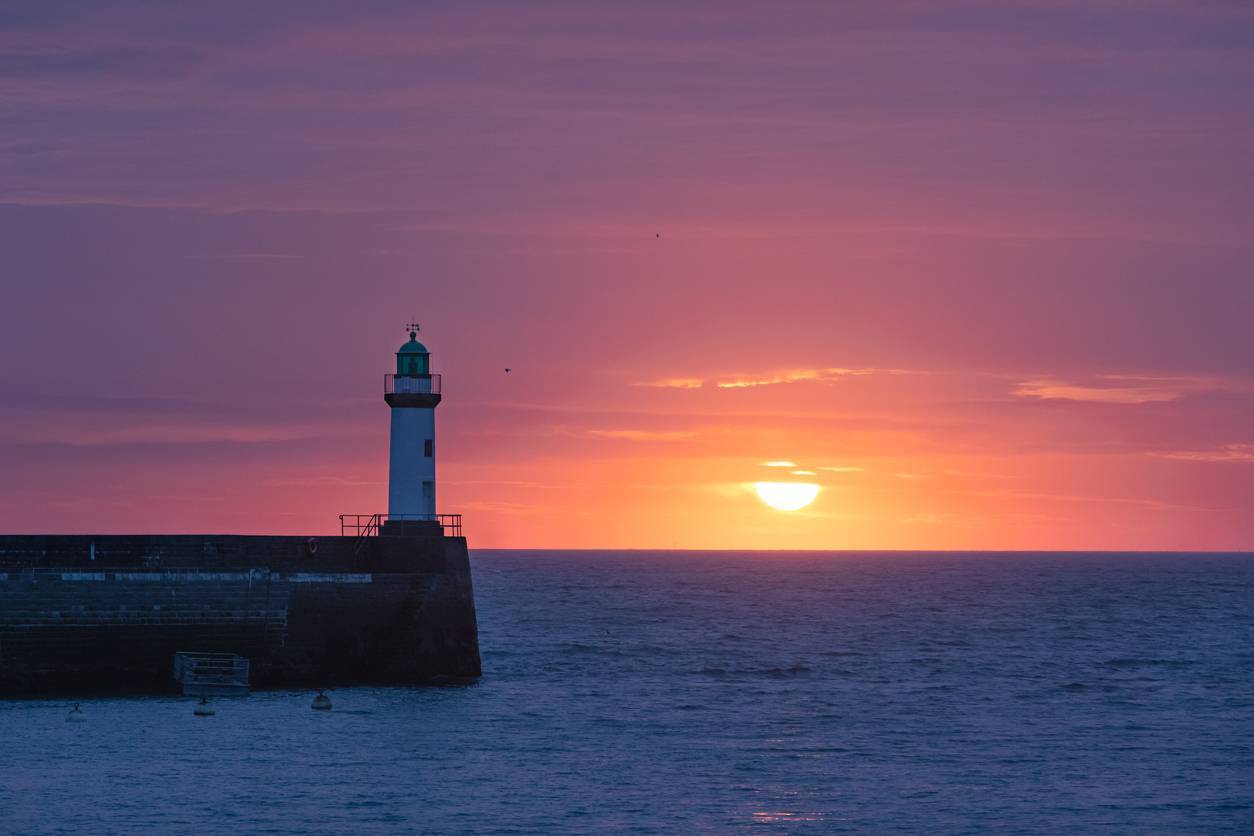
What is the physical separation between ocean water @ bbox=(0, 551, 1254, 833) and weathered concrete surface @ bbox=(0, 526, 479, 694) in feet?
4.04

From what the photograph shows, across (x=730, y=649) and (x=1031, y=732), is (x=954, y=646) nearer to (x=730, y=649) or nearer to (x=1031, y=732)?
(x=730, y=649)

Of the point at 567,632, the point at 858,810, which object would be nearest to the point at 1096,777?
the point at 858,810

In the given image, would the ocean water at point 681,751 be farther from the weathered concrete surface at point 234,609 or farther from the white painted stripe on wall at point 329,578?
the white painted stripe on wall at point 329,578

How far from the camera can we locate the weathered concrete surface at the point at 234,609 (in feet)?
153

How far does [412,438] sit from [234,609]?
391 inches

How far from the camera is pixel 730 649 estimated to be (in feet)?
264

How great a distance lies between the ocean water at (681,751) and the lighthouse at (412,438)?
6.49 metres

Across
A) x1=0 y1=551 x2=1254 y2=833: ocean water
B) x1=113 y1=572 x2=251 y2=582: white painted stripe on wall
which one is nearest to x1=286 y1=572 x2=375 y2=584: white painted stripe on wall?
x1=113 y1=572 x2=251 y2=582: white painted stripe on wall

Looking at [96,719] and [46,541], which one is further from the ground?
[46,541]

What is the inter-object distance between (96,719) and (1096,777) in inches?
1024

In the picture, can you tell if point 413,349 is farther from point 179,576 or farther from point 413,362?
point 179,576

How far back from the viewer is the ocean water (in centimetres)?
3478

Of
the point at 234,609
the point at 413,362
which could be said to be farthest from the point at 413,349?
the point at 234,609

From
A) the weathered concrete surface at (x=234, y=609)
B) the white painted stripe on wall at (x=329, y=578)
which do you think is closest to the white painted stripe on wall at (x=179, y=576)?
the weathered concrete surface at (x=234, y=609)
